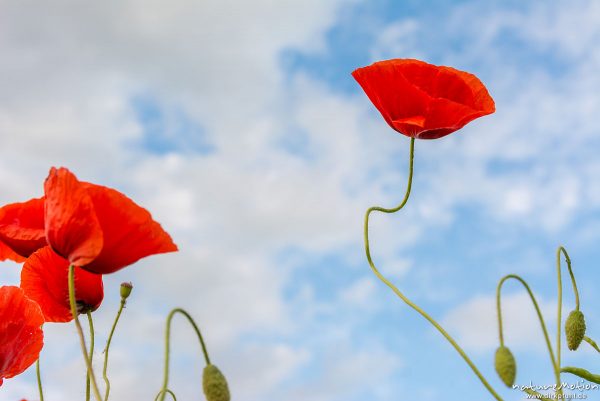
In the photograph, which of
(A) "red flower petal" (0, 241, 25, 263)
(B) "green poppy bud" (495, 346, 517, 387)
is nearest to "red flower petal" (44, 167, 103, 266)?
(A) "red flower petal" (0, 241, 25, 263)

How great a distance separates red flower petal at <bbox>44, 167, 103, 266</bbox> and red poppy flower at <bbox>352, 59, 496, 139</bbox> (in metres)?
0.78

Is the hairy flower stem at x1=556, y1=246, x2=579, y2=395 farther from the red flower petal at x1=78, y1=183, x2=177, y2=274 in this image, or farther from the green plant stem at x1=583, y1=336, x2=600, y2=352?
the red flower petal at x1=78, y1=183, x2=177, y2=274

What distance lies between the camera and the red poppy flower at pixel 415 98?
1.80m

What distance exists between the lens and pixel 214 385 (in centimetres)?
110

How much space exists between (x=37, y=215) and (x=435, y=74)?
97 cm

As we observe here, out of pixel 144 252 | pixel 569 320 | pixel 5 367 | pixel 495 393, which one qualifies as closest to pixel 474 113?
pixel 569 320

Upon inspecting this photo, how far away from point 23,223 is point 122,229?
13.4 inches

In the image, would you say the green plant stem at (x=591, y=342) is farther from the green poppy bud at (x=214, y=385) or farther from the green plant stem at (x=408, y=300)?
the green poppy bud at (x=214, y=385)

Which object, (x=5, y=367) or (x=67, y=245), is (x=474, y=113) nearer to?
(x=67, y=245)

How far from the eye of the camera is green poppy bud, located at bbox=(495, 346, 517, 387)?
146cm

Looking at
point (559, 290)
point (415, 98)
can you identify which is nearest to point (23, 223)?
point (415, 98)

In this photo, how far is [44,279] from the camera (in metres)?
1.66

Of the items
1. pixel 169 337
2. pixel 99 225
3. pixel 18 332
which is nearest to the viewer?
pixel 169 337

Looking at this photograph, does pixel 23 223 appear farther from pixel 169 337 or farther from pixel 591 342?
pixel 591 342
